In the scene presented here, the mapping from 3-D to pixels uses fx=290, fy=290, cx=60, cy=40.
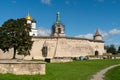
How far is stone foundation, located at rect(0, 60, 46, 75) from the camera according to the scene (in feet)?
79.6

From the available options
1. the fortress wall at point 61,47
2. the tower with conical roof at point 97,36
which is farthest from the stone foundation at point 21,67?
Result: the tower with conical roof at point 97,36

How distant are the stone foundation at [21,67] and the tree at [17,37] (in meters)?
25.0

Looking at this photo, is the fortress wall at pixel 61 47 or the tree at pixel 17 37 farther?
the fortress wall at pixel 61 47

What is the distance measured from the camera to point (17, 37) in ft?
166

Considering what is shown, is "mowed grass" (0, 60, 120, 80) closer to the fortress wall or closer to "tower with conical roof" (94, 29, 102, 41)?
the fortress wall

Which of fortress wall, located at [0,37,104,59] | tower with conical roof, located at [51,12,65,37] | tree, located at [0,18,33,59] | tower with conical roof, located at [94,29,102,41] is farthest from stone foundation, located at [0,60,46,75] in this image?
tower with conical roof, located at [94,29,102,41]

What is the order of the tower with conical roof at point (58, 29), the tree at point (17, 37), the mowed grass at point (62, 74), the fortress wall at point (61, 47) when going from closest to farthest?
the mowed grass at point (62, 74) < the tree at point (17, 37) < the fortress wall at point (61, 47) < the tower with conical roof at point (58, 29)

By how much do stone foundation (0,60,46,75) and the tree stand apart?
81.9 feet

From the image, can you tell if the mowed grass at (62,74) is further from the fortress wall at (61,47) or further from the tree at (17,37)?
the fortress wall at (61,47)

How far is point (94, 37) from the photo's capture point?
84438 mm

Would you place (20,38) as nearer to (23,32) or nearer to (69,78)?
(23,32)

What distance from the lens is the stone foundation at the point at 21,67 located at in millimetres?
24250

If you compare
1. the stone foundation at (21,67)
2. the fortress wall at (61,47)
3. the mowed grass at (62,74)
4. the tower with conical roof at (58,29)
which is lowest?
the mowed grass at (62,74)

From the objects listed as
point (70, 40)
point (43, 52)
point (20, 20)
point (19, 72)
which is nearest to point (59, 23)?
point (70, 40)
